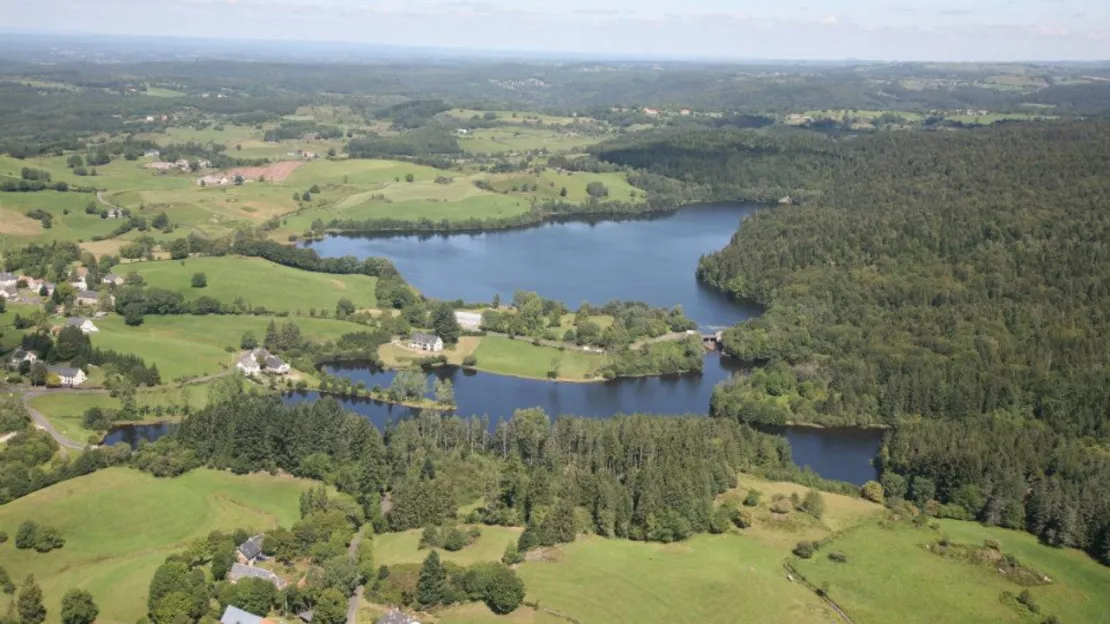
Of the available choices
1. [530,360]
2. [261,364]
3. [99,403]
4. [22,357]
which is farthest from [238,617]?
[22,357]

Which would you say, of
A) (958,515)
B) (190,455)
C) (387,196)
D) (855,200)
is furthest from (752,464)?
(387,196)

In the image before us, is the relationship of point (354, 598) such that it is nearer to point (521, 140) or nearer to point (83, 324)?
point (83, 324)

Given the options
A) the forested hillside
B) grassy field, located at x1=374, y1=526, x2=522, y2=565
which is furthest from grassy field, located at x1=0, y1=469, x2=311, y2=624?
the forested hillside

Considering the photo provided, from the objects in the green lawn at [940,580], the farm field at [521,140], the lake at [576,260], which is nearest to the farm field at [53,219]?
the lake at [576,260]

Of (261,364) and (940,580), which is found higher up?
(261,364)

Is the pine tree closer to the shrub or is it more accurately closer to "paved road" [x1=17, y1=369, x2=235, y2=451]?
the shrub
